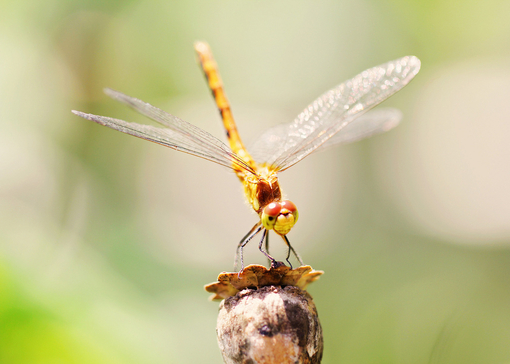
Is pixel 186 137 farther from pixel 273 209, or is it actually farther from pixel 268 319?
pixel 268 319

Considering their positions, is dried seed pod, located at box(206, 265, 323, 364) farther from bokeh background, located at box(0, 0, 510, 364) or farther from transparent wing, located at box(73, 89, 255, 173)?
bokeh background, located at box(0, 0, 510, 364)

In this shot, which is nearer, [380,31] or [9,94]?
[9,94]

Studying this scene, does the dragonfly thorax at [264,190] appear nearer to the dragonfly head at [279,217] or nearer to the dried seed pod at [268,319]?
the dragonfly head at [279,217]

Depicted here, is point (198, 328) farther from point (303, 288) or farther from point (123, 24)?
point (123, 24)

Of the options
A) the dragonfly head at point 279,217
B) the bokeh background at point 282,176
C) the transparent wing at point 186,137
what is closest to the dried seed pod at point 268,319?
the dragonfly head at point 279,217

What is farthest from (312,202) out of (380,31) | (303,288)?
(303,288)

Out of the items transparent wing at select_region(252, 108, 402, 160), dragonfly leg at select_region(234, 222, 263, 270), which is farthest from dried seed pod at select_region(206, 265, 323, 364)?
transparent wing at select_region(252, 108, 402, 160)
